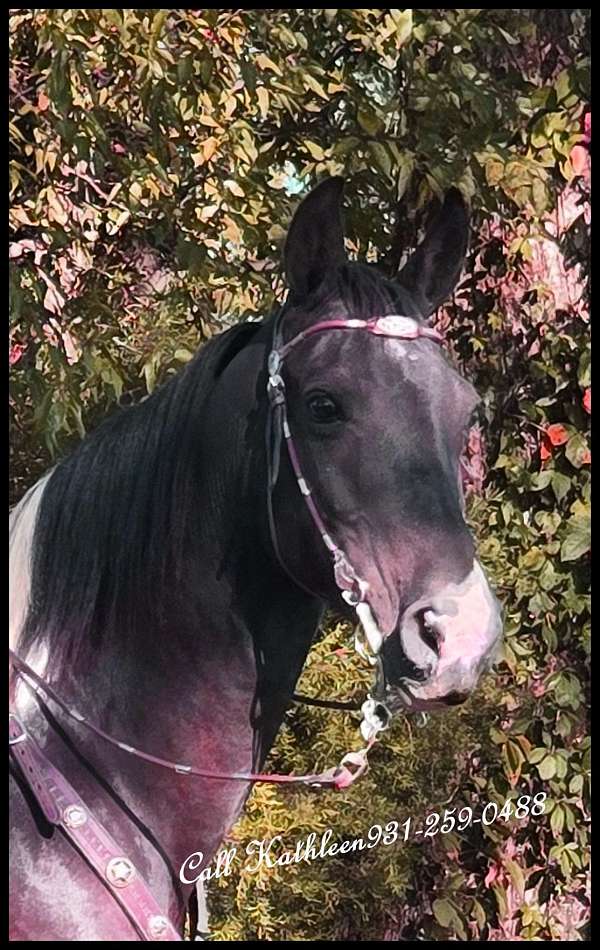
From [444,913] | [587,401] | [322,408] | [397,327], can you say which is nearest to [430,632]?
[322,408]

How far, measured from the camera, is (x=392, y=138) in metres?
3.05

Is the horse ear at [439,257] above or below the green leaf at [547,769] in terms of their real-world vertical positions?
above

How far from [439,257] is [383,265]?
1.54m

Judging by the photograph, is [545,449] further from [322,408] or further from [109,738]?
[109,738]

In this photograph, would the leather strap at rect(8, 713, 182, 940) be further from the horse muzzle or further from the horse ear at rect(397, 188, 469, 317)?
the horse ear at rect(397, 188, 469, 317)

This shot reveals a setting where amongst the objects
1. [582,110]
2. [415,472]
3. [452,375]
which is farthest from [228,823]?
[582,110]

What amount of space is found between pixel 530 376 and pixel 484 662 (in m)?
2.01

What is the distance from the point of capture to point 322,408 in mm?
1767

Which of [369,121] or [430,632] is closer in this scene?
[430,632]

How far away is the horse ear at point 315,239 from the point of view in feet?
5.96

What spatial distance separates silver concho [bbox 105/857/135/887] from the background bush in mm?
1271

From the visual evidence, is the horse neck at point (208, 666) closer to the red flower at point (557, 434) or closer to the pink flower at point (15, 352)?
the pink flower at point (15, 352)

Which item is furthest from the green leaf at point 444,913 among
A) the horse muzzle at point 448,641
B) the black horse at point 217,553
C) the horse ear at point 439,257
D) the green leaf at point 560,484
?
the horse ear at point 439,257

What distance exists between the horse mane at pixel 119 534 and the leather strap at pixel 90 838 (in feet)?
0.51
